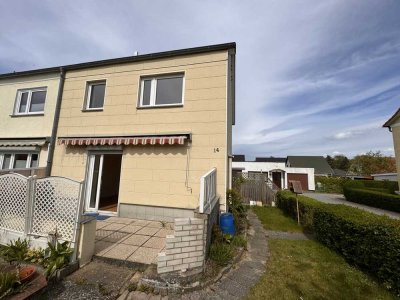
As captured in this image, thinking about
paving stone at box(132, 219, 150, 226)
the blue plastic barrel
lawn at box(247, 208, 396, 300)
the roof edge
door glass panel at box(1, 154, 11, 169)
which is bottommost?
lawn at box(247, 208, 396, 300)

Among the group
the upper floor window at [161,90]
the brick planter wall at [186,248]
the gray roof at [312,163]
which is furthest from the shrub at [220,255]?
the gray roof at [312,163]

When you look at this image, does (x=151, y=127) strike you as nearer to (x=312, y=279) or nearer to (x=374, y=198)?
(x=312, y=279)

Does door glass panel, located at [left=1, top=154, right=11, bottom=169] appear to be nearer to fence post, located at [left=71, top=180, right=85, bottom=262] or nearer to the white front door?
Answer: the white front door

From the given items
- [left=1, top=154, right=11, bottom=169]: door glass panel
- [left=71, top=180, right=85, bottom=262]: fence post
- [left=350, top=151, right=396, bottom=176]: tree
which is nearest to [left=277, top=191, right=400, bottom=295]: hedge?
[left=71, top=180, right=85, bottom=262]: fence post

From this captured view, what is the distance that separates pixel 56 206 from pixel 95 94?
9268 mm

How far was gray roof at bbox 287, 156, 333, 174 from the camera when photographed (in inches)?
2454

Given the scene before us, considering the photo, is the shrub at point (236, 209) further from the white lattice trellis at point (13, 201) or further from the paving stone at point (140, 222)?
the white lattice trellis at point (13, 201)

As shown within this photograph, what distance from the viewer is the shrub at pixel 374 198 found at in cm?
1987

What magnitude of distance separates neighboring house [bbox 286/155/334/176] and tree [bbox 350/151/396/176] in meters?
17.9

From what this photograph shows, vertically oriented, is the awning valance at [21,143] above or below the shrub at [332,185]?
above

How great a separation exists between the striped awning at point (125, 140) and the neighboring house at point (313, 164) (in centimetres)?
6416

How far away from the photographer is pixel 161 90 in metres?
11.5

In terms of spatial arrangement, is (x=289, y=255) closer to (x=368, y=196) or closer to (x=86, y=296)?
(x=86, y=296)

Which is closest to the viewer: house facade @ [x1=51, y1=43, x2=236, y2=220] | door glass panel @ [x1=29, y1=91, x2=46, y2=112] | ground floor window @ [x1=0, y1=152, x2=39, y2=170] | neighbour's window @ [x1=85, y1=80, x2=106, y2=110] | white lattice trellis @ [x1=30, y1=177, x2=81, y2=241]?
white lattice trellis @ [x1=30, y1=177, x2=81, y2=241]
